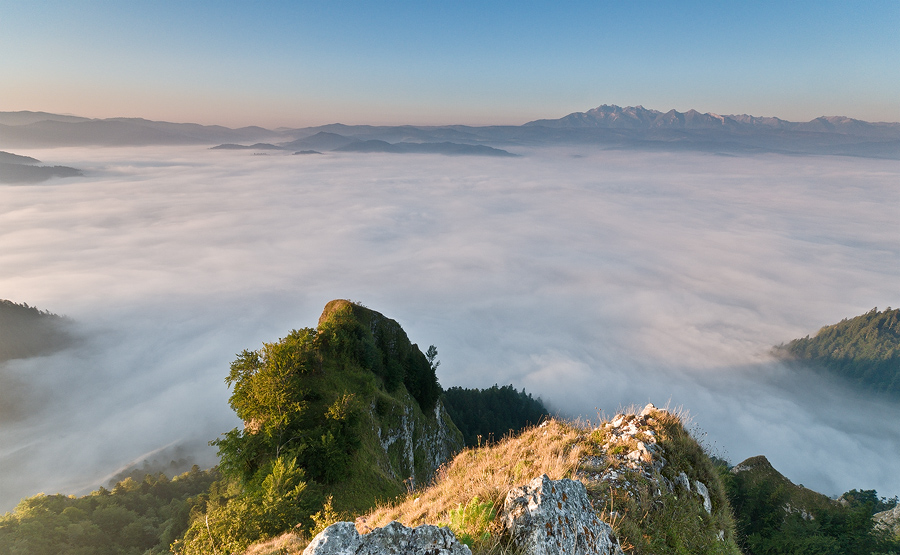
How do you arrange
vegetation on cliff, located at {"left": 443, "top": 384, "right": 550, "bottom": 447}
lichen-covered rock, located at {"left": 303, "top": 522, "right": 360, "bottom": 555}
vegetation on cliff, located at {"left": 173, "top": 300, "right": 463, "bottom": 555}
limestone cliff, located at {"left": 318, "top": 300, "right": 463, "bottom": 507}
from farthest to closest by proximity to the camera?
vegetation on cliff, located at {"left": 443, "top": 384, "right": 550, "bottom": 447}
limestone cliff, located at {"left": 318, "top": 300, "right": 463, "bottom": 507}
vegetation on cliff, located at {"left": 173, "top": 300, "right": 463, "bottom": 555}
lichen-covered rock, located at {"left": 303, "top": 522, "right": 360, "bottom": 555}

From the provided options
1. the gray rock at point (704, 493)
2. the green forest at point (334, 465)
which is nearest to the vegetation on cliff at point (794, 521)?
the green forest at point (334, 465)

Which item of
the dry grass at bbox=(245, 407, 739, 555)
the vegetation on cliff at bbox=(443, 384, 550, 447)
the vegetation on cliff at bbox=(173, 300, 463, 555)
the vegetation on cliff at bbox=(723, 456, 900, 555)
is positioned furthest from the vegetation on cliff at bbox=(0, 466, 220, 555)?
the vegetation on cliff at bbox=(723, 456, 900, 555)

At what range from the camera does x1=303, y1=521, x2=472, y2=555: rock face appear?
597cm

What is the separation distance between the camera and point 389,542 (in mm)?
6172

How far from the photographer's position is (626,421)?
13008 millimetres

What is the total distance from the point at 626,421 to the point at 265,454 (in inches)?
943

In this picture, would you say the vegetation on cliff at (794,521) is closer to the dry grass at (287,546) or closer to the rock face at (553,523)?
the rock face at (553,523)

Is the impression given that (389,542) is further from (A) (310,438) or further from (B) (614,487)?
(A) (310,438)

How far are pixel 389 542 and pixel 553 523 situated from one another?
116 inches

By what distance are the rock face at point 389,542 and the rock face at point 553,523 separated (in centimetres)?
127

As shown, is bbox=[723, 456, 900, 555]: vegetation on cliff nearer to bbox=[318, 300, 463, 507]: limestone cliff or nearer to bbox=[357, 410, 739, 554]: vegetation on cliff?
bbox=[357, 410, 739, 554]: vegetation on cliff

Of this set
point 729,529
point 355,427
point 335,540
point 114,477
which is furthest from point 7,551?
point 114,477

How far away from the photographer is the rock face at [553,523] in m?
6.53

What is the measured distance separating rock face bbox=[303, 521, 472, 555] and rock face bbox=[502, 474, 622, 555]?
1272mm
